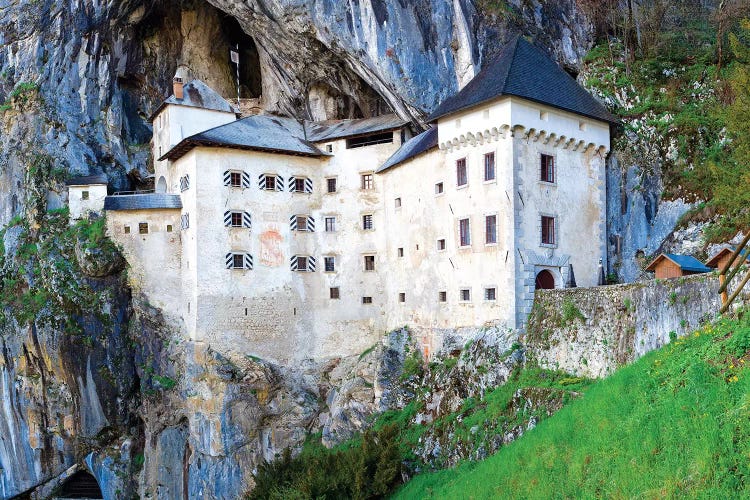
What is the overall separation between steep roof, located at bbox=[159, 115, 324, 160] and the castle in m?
0.11

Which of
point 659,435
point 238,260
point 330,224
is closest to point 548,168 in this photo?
point 330,224

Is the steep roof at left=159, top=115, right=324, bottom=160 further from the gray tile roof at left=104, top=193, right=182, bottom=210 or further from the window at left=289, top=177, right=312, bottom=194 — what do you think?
the gray tile roof at left=104, top=193, right=182, bottom=210

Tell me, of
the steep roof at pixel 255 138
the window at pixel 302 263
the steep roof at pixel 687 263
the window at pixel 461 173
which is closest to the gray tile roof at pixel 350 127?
the steep roof at pixel 255 138

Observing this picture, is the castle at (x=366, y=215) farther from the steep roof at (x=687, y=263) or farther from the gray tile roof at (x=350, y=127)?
the steep roof at (x=687, y=263)

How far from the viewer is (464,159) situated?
91.8 feet

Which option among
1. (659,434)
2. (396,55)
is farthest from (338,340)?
(659,434)

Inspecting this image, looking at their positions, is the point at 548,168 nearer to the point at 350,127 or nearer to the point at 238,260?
the point at 350,127

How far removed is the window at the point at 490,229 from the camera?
87.2 ft

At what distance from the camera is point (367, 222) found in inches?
1340

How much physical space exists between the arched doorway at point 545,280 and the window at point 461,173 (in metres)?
4.75

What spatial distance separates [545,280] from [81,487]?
2695cm

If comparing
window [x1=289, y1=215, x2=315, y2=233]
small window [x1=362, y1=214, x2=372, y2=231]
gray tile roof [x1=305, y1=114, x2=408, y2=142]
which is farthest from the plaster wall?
small window [x1=362, y1=214, x2=372, y2=231]

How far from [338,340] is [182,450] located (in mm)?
9245

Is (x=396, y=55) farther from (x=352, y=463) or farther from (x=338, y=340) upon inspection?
(x=352, y=463)
